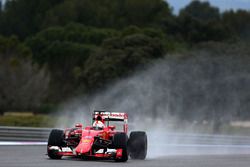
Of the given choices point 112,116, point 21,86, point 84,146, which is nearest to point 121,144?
point 84,146

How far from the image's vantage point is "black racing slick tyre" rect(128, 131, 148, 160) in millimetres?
21875

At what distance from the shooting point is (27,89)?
69438 mm

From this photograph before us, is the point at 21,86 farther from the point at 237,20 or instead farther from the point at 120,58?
the point at 237,20

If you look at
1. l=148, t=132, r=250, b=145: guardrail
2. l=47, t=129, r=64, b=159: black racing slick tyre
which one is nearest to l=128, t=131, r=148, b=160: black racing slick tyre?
l=47, t=129, r=64, b=159: black racing slick tyre

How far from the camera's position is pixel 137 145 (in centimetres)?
2192

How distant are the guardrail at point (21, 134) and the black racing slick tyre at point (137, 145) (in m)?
10.7

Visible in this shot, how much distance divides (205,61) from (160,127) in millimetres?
8188

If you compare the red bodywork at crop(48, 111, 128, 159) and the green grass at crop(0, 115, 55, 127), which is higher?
the green grass at crop(0, 115, 55, 127)

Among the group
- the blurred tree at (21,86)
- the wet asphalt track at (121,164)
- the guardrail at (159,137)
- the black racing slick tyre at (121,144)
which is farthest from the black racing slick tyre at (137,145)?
the blurred tree at (21,86)

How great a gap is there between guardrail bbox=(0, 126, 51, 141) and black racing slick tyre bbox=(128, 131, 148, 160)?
35.1 ft

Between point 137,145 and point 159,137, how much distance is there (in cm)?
1045

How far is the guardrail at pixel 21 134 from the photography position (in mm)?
31750

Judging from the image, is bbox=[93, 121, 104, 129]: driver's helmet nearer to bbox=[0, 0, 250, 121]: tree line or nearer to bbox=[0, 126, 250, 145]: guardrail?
bbox=[0, 126, 250, 145]: guardrail

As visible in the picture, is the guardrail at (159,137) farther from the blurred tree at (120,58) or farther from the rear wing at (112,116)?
the blurred tree at (120,58)
